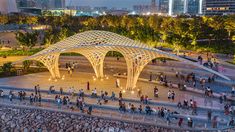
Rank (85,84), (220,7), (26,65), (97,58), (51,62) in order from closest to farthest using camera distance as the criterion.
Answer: (85,84), (51,62), (97,58), (26,65), (220,7)

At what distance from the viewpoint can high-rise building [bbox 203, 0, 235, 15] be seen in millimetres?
186000

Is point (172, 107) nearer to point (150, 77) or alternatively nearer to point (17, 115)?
point (150, 77)

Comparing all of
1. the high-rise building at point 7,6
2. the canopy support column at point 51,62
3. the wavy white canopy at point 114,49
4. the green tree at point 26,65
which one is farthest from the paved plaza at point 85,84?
the high-rise building at point 7,6

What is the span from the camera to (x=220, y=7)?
189500mm

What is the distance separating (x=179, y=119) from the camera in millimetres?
27219

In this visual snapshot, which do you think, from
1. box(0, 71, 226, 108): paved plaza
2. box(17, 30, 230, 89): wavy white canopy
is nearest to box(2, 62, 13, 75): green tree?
box(0, 71, 226, 108): paved plaza

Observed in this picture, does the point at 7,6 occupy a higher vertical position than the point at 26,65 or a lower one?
higher

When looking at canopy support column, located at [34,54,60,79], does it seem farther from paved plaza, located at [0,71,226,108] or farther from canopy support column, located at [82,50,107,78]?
canopy support column, located at [82,50,107,78]

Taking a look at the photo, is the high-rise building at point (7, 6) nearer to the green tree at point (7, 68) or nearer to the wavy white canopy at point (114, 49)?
the green tree at point (7, 68)

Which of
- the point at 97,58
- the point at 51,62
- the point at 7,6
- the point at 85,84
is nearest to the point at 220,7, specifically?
the point at 7,6

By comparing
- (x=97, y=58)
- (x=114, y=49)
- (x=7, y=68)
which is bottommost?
(x=7, y=68)

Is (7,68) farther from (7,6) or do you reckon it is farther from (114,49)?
(7,6)

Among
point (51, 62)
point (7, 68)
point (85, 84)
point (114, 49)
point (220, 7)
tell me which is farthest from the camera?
point (220, 7)

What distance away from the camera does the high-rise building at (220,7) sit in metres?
186
